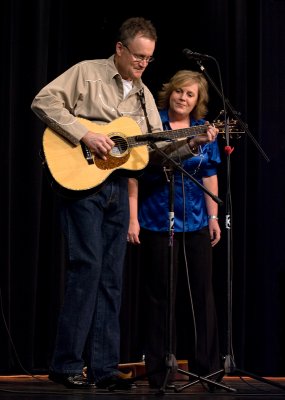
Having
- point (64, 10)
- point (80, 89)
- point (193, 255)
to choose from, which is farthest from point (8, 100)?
point (193, 255)

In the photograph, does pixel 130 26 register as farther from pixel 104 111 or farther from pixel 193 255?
pixel 193 255

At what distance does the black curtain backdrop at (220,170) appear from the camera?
4.54 metres

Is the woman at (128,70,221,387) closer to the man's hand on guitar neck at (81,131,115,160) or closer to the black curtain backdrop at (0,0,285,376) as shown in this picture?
the man's hand on guitar neck at (81,131,115,160)

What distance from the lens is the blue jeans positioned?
3459 millimetres

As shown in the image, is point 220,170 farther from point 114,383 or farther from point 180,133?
point 114,383

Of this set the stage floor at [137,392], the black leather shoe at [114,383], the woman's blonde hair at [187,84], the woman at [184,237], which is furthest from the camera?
the woman's blonde hair at [187,84]

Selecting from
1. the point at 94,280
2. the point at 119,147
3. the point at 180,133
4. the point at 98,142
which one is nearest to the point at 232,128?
the point at 180,133

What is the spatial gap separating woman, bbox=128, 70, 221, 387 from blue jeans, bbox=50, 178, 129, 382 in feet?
0.98

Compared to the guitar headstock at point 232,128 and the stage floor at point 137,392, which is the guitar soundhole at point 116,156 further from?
the stage floor at point 137,392

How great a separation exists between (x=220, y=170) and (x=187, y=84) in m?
1.09

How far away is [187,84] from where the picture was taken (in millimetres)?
4078

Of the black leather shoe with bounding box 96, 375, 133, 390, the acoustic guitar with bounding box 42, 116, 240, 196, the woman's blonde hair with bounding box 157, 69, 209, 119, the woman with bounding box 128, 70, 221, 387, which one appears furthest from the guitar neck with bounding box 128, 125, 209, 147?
the black leather shoe with bounding box 96, 375, 133, 390

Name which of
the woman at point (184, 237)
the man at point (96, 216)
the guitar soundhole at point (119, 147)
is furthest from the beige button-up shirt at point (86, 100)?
the woman at point (184, 237)

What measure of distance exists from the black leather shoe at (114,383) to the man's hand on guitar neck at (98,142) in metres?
1.02
